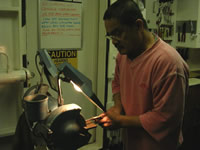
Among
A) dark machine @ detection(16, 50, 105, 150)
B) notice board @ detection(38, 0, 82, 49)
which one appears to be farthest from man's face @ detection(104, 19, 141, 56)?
notice board @ detection(38, 0, 82, 49)

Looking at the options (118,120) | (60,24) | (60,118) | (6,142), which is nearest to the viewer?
(60,118)

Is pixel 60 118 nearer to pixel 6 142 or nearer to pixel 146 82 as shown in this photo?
pixel 146 82

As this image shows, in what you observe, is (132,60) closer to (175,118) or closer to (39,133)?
(175,118)

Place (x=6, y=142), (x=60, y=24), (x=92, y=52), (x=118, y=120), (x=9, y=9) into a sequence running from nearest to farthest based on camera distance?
(x=118, y=120), (x=9, y=9), (x=6, y=142), (x=60, y=24), (x=92, y=52)

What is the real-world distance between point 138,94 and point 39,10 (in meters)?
1.20

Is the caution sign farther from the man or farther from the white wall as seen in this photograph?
the man

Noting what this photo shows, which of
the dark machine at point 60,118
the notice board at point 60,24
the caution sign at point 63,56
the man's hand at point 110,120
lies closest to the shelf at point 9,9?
the notice board at point 60,24

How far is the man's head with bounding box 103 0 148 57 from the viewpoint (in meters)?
1.03

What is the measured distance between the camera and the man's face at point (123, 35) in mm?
1043

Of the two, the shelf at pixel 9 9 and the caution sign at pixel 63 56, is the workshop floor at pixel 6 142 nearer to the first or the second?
the caution sign at pixel 63 56

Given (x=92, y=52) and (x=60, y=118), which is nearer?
(x=60, y=118)

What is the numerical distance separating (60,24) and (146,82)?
47.0 inches

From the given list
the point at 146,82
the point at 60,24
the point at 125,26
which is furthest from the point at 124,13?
the point at 60,24

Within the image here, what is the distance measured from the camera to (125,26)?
3.42 ft
